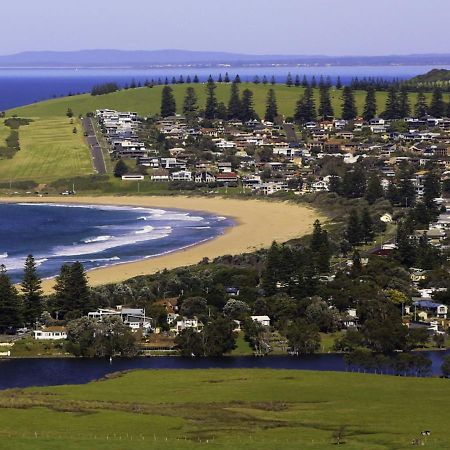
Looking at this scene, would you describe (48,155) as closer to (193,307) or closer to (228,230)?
(228,230)

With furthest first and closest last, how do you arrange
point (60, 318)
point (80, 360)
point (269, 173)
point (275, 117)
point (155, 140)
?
point (275, 117), point (155, 140), point (269, 173), point (60, 318), point (80, 360)

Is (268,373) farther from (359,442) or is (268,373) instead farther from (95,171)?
(95,171)

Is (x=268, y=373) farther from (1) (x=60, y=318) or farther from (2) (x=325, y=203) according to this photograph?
(2) (x=325, y=203)

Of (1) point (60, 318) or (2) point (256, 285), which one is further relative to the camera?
(2) point (256, 285)

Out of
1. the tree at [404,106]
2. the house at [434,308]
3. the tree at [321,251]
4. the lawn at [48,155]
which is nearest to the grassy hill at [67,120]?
the lawn at [48,155]

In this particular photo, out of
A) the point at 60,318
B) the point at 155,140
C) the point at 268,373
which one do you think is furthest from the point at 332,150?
the point at 268,373

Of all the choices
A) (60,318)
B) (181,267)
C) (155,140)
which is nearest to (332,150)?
(155,140)

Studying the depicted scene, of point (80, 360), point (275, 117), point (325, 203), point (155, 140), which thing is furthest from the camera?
point (275, 117)

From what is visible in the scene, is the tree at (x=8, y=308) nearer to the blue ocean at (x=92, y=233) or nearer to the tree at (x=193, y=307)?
the tree at (x=193, y=307)
